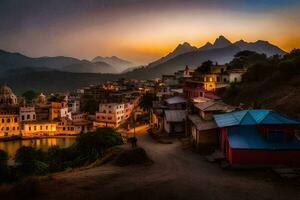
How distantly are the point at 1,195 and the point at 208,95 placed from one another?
29432 millimetres

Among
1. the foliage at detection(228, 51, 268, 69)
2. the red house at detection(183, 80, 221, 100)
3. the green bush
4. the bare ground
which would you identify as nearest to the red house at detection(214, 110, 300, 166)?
the bare ground

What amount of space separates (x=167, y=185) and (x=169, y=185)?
0.26 feet

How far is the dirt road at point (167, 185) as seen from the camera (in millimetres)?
11938

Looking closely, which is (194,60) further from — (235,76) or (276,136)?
(276,136)

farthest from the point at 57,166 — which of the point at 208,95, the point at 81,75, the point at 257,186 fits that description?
the point at 81,75

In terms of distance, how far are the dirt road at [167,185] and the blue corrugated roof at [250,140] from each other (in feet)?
5.18

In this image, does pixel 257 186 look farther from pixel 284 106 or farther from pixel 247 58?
pixel 247 58

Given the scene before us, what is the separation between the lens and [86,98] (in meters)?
78.1

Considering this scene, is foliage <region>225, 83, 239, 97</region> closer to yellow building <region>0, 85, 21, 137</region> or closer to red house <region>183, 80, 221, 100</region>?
red house <region>183, 80, 221, 100</region>

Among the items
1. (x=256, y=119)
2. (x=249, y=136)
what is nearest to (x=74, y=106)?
(x=256, y=119)

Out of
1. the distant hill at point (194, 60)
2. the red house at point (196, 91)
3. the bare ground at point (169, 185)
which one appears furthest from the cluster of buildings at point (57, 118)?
the distant hill at point (194, 60)

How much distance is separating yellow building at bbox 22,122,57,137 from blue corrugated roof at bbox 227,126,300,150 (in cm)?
4643

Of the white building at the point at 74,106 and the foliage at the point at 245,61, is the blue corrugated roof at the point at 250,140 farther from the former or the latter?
the white building at the point at 74,106

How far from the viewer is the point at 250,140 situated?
17.2 meters
